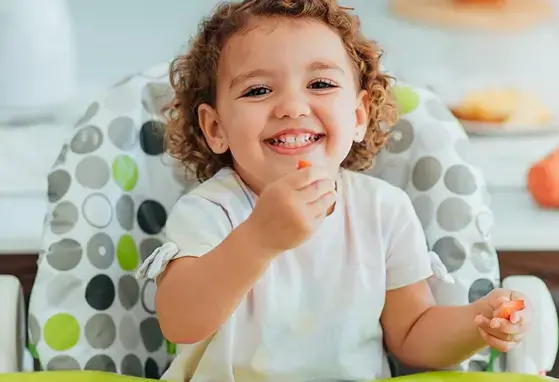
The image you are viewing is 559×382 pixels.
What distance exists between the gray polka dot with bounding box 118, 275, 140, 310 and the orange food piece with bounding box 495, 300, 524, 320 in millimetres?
422

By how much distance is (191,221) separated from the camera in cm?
81

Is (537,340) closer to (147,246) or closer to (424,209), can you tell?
(424,209)

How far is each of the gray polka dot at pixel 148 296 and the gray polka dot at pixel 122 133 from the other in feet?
0.55

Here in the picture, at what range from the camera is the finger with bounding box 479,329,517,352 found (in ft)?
2.42

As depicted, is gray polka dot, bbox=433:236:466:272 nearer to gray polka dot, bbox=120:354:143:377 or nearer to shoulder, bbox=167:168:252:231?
shoulder, bbox=167:168:252:231

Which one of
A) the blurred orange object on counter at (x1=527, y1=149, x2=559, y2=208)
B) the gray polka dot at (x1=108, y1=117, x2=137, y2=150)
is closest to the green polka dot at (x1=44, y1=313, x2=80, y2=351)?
the gray polka dot at (x1=108, y1=117, x2=137, y2=150)

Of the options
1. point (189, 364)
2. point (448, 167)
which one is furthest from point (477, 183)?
point (189, 364)

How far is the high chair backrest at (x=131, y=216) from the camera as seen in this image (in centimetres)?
89

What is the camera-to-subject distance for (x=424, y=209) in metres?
0.95

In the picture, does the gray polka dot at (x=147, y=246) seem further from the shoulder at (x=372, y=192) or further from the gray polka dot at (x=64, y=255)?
the shoulder at (x=372, y=192)

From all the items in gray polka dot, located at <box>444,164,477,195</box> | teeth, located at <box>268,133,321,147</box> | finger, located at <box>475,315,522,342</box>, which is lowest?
finger, located at <box>475,315,522,342</box>

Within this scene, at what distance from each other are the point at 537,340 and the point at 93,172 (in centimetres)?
54

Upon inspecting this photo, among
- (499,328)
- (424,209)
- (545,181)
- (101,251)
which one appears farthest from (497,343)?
(545,181)

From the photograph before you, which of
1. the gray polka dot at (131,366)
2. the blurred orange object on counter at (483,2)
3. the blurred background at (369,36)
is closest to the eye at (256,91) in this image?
the gray polka dot at (131,366)
